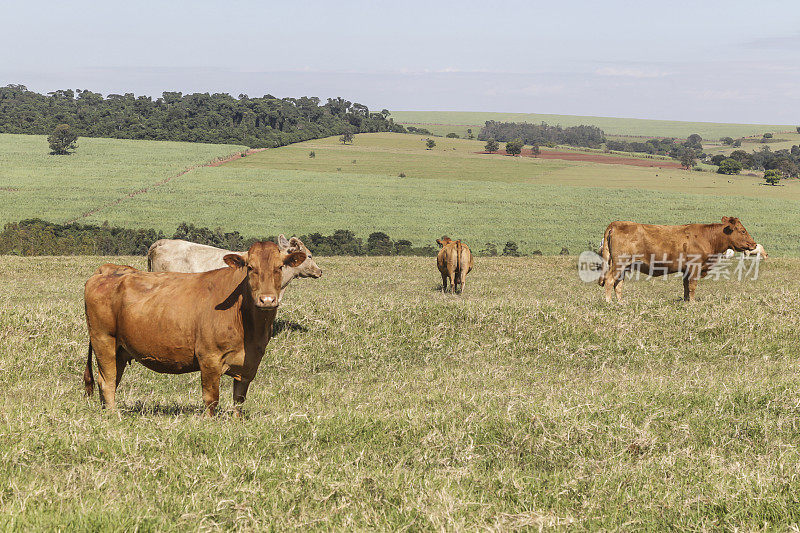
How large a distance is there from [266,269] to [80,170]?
125 m

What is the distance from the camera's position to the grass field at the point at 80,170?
90562 mm

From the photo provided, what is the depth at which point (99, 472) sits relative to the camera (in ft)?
16.4

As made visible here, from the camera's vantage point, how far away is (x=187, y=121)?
167m

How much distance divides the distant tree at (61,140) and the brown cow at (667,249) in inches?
5457

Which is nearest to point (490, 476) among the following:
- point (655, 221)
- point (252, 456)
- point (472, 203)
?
point (252, 456)

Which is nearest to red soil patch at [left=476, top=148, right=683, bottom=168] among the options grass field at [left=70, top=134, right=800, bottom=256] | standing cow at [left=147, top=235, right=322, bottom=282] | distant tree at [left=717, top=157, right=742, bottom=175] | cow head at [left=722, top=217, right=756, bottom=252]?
grass field at [left=70, top=134, right=800, bottom=256]

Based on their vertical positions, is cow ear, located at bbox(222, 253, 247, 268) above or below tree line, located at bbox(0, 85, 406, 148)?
below

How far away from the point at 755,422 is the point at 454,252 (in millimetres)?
13529

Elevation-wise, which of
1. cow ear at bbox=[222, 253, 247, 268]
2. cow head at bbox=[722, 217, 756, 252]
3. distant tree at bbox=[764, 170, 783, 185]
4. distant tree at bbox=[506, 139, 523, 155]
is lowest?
cow head at bbox=[722, 217, 756, 252]

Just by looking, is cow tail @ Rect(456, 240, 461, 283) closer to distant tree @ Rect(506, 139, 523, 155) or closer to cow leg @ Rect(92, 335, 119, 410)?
cow leg @ Rect(92, 335, 119, 410)

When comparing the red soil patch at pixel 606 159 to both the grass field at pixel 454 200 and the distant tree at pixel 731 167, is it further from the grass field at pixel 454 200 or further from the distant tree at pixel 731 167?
the distant tree at pixel 731 167

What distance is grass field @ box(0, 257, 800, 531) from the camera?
15.5 feet

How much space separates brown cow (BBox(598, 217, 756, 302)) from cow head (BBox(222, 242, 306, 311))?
1254cm

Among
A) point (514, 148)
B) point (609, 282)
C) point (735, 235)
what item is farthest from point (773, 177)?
point (609, 282)
